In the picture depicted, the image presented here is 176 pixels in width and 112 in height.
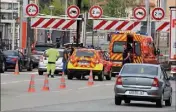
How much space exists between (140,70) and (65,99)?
3.17 metres

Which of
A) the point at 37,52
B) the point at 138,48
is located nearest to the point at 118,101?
the point at 138,48

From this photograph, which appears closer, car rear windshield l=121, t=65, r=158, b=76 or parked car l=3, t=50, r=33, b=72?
car rear windshield l=121, t=65, r=158, b=76

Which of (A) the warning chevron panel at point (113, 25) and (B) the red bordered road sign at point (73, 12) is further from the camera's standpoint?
(A) the warning chevron panel at point (113, 25)

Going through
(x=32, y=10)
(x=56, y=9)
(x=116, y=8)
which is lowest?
(x=32, y=10)

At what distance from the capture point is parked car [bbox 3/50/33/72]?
151 ft

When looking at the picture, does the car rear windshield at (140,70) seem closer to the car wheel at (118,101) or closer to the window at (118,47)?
the car wheel at (118,101)

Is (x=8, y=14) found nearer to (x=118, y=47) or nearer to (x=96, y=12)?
(x=96, y=12)

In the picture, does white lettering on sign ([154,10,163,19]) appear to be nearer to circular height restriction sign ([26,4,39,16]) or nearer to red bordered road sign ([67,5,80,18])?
red bordered road sign ([67,5,80,18])

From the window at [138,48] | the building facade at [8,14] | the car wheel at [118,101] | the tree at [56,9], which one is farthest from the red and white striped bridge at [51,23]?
the tree at [56,9]

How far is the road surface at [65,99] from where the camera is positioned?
2184 cm

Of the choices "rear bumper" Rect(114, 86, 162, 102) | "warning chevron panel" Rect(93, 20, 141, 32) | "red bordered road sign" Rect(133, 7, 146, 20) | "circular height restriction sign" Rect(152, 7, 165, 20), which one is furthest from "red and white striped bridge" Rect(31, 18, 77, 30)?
"rear bumper" Rect(114, 86, 162, 102)

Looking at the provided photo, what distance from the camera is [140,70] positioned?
77.4 feet

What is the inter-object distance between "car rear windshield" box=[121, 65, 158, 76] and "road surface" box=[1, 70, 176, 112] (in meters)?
1.06

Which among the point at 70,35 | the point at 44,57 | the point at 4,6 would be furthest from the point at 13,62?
the point at 70,35
